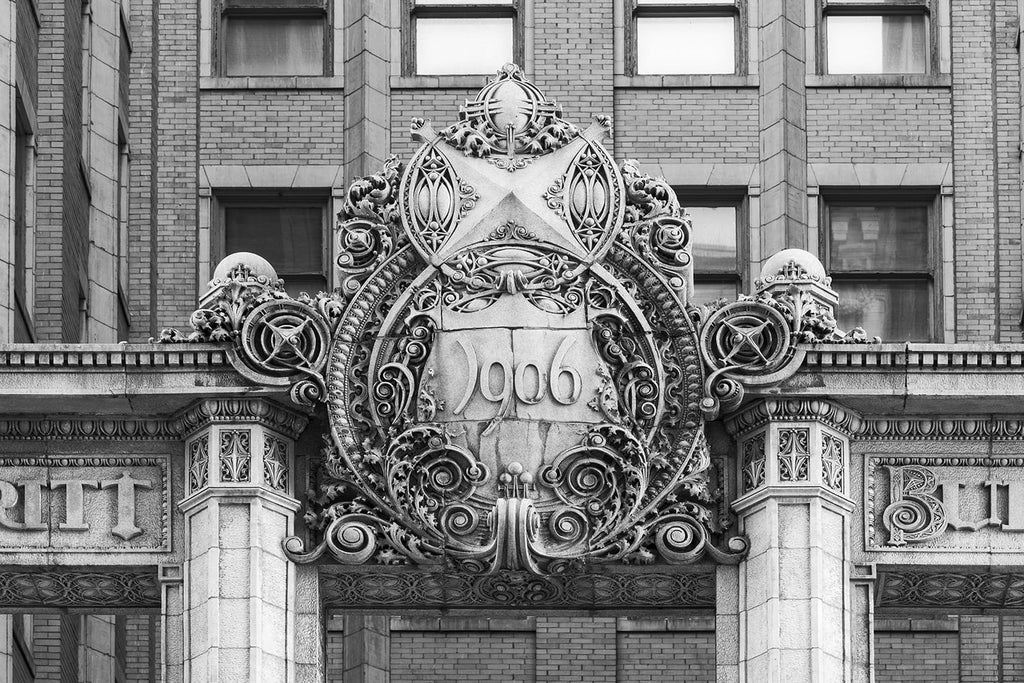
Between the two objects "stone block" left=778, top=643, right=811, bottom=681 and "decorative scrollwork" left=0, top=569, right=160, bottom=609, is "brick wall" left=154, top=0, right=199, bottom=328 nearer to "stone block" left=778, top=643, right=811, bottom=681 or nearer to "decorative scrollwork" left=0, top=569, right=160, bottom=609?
"decorative scrollwork" left=0, top=569, right=160, bottom=609

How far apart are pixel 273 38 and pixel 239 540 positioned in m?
13.7

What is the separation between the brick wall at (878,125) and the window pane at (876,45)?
1.40 ft

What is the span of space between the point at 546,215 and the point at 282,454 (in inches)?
125

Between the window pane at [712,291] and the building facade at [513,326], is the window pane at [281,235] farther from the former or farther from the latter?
the window pane at [712,291]

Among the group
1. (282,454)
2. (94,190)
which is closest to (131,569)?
(282,454)

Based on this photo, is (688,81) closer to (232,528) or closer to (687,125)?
(687,125)

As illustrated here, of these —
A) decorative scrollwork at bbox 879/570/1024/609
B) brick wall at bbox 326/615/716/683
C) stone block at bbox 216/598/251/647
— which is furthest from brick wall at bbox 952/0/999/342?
stone block at bbox 216/598/251/647

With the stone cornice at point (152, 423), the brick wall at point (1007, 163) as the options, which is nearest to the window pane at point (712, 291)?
the brick wall at point (1007, 163)

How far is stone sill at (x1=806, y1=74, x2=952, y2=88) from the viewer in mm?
48750

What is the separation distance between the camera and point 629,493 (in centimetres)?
3672

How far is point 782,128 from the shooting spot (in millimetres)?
48344

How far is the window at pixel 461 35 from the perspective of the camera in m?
49.1

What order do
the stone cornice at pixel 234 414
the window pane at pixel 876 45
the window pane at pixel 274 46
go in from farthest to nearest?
1. the window pane at pixel 876 45
2. the window pane at pixel 274 46
3. the stone cornice at pixel 234 414

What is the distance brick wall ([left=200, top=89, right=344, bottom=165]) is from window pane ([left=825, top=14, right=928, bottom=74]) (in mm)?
5929
